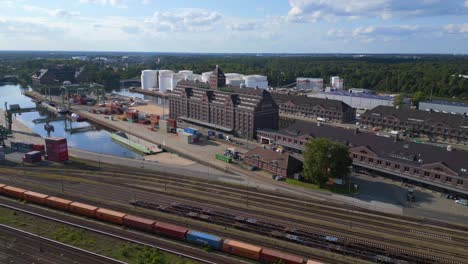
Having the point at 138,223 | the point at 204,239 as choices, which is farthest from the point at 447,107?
the point at 138,223

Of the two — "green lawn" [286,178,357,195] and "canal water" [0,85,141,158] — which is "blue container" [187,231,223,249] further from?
"canal water" [0,85,141,158]

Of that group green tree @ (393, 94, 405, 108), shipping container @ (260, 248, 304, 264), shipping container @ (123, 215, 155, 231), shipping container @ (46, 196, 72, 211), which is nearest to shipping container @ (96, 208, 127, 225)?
shipping container @ (123, 215, 155, 231)

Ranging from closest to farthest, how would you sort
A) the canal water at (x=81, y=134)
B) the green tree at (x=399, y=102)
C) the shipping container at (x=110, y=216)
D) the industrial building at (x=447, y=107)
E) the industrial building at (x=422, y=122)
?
1. the shipping container at (x=110, y=216)
2. the canal water at (x=81, y=134)
3. the industrial building at (x=422, y=122)
4. the industrial building at (x=447, y=107)
5. the green tree at (x=399, y=102)

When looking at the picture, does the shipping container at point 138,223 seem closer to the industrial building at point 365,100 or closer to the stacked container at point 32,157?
the stacked container at point 32,157

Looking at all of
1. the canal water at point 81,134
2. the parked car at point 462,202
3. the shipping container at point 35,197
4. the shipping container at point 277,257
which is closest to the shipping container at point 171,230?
the shipping container at point 277,257

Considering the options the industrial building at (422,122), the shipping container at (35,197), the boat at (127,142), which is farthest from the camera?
the industrial building at (422,122)

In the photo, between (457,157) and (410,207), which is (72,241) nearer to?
(410,207)
